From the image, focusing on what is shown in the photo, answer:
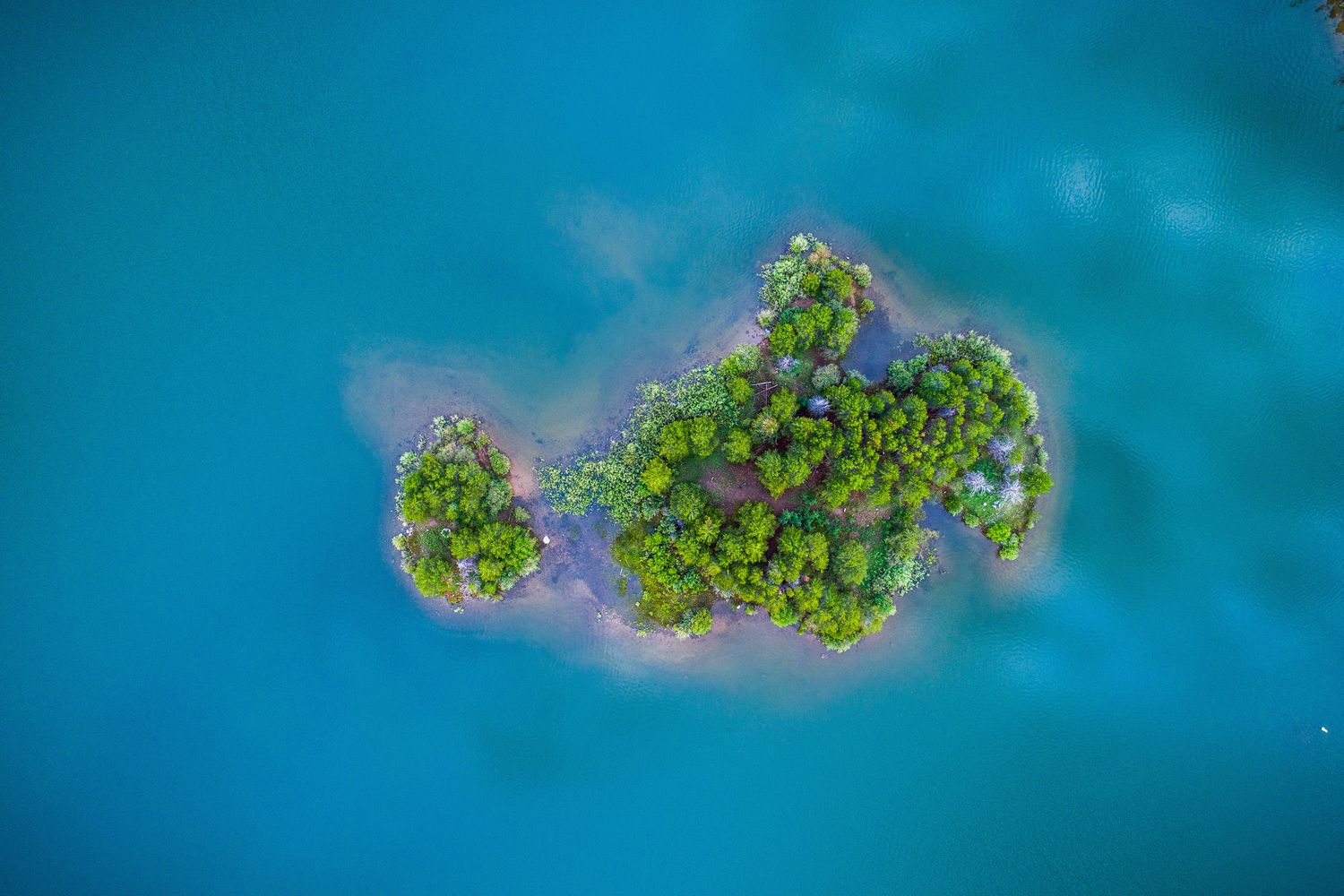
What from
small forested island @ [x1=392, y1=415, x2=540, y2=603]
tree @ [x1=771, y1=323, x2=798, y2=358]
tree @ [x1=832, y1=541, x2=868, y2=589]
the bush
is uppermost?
tree @ [x1=771, y1=323, x2=798, y2=358]

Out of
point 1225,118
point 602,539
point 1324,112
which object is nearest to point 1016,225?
point 1225,118

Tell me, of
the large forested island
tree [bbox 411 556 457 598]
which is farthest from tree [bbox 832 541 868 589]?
tree [bbox 411 556 457 598]

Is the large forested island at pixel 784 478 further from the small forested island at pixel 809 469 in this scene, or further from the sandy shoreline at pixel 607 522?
the sandy shoreline at pixel 607 522

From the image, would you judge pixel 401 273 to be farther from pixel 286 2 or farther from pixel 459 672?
pixel 459 672

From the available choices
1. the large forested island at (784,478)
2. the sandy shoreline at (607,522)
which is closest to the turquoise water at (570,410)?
the sandy shoreline at (607,522)

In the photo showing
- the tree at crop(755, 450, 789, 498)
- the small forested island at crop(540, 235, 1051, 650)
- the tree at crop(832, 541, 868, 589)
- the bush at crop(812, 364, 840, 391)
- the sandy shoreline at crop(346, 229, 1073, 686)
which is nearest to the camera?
the tree at crop(755, 450, 789, 498)

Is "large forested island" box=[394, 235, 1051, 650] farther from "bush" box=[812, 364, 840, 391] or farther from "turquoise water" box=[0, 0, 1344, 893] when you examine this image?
"turquoise water" box=[0, 0, 1344, 893]

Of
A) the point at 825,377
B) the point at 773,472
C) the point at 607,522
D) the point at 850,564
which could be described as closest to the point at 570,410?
the point at 607,522
